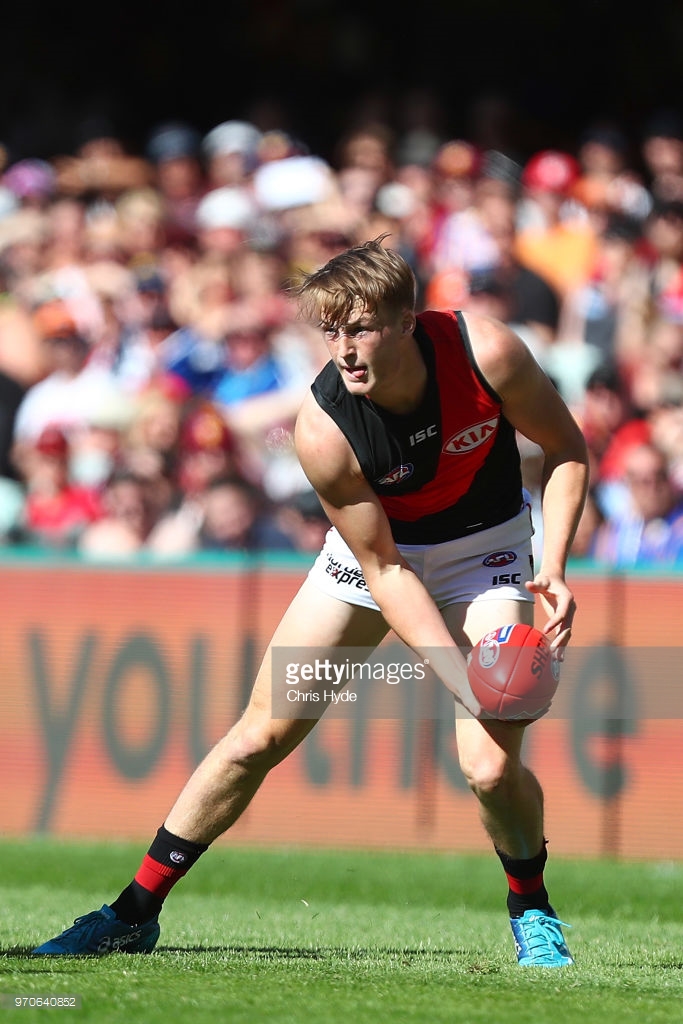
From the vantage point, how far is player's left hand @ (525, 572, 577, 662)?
4945 mm

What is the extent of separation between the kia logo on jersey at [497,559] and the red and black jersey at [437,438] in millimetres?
109

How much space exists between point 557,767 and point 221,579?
7.48 feet

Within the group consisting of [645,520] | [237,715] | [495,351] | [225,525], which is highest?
[495,351]

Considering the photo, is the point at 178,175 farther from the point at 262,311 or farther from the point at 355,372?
the point at 355,372

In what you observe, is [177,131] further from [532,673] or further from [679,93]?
[532,673]

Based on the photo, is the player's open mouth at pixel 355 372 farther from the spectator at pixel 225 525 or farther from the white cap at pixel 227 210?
the white cap at pixel 227 210

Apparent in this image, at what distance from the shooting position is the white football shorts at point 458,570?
17.6 ft

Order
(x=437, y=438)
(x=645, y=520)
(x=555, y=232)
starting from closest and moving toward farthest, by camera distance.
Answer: (x=437, y=438) → (x=645, y=520) → (x=555, y=232)

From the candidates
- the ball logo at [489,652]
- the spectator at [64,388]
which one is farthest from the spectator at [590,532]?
the ball logo at [489,652]

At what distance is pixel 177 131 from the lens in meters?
14.6

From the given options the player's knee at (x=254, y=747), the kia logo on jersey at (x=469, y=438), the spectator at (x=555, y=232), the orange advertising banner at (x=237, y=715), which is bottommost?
the orange advertising banner at (x=237, y=715)

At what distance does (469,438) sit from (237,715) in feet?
15.6

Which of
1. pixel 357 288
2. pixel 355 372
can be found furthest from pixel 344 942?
pixel 357 288

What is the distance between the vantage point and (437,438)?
5105mm
